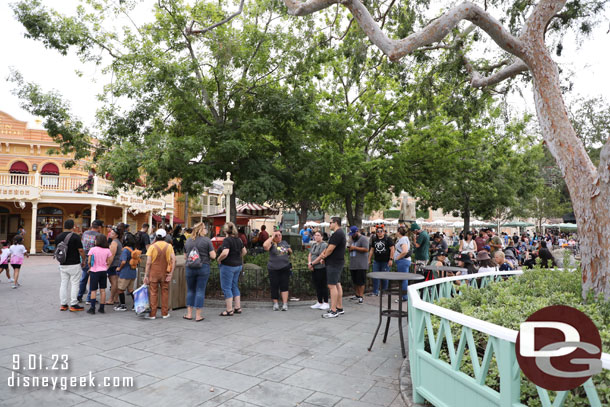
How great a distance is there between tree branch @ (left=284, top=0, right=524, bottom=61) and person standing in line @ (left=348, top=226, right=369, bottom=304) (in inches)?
158

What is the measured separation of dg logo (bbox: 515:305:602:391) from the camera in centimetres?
200

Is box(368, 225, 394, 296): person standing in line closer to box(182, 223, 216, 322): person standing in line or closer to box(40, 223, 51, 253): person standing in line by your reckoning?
box(182, 223, 216, 322): person standing in line

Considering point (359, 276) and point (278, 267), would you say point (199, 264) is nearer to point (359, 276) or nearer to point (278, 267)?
point (278, 267)

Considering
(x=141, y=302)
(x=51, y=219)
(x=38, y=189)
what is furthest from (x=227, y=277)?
(x=51, y=219)

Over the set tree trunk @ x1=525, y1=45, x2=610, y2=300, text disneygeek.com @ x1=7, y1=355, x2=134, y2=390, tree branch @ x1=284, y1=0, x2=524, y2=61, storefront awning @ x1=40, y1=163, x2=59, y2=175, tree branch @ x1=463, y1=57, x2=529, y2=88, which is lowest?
text disneygeek.com @ x1=7, y1=355, x2=134, y2=390

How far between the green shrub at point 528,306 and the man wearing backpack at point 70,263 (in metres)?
6.75

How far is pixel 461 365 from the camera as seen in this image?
10.7ft

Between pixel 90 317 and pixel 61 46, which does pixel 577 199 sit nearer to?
pixel 90 317

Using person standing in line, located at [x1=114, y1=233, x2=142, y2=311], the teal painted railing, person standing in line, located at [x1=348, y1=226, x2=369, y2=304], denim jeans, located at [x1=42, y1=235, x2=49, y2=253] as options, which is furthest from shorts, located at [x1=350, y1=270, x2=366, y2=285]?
denim jeans, located at [x1=42, y1=235, x2=49, y2=253]

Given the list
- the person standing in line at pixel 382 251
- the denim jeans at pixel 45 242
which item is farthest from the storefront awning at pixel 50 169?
the person standing in line at pixel 382 251

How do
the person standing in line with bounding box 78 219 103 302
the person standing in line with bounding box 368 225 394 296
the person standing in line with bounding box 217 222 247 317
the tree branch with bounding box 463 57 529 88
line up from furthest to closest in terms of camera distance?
the person standing in line with bounding box 368 225 394 296
the person standing in line with bounding box 78 219 103 302
the person standing in line with bounding box 217 222 247 317
the tree branch with bounding box 463 57 529 88

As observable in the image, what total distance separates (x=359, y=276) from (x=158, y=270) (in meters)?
4.35

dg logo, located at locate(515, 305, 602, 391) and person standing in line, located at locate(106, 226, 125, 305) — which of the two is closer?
dg logo, located at locate(515, 305, 602, 391)

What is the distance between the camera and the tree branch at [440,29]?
5.36m
